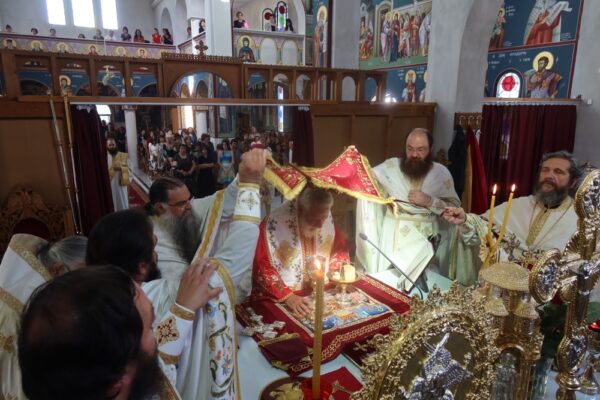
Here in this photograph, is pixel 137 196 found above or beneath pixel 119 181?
beneath

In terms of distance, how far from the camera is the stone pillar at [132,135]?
10584 millimetres

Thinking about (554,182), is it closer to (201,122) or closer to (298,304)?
(298,304)

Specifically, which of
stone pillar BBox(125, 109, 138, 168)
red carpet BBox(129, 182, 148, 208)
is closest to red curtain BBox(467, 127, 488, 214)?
red carpet BBox(129, 182, 148, 208)

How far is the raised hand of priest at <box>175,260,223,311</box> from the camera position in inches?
56.2

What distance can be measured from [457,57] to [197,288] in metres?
4.87

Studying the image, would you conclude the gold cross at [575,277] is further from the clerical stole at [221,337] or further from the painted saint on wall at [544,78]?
the painted saint on wall at [544,78]

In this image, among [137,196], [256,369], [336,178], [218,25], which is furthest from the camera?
→ [218,25]

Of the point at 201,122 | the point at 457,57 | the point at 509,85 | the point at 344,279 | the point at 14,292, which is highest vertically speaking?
the point at 509,85

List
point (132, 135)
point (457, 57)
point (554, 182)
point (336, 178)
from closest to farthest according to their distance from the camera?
point (336, 178) → point (554, 182) → point (457, 57) → point (132, 135)

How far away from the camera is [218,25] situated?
11.7 metres

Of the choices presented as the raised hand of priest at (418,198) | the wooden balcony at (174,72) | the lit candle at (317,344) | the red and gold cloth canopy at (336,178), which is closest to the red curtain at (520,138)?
the wooden balcony at (174,72)

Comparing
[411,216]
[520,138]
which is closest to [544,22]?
[520,138]

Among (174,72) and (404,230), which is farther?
(174,72)

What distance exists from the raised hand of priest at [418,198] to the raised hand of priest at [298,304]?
1402 mm
